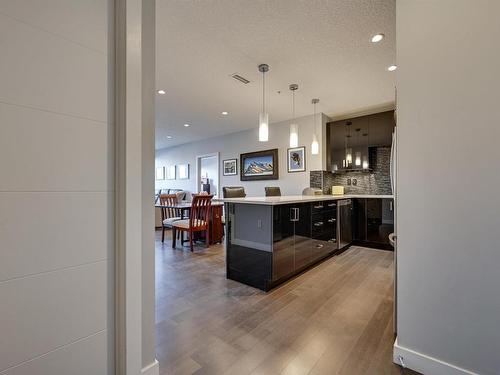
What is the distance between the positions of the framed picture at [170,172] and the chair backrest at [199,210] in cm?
448

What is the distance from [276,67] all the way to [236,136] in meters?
3.32

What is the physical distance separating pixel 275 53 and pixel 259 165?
3191mm

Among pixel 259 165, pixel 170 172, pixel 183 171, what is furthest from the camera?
pixel 170 172

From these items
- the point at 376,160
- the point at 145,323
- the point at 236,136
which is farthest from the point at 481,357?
the point at 236,136

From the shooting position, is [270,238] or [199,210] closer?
[270,238]

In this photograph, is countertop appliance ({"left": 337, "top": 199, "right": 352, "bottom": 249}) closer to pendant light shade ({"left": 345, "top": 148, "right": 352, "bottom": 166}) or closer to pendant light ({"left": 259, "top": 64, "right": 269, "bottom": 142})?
pendant light shade ({"left": 345, "top": 148, "right": 352, "bottom": 166})

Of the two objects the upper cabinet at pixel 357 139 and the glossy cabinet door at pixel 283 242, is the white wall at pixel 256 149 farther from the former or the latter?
the glossy cabinet door at pixel 283 242

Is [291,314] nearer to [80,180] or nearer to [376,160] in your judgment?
[80,180]

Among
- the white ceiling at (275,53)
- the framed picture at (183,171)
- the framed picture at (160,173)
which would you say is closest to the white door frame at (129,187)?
the white ceiling at (275,53)

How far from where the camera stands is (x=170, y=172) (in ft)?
26.5

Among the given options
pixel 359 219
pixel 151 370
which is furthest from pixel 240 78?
pixel 359 219

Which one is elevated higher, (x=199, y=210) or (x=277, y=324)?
(x=199, y=210)

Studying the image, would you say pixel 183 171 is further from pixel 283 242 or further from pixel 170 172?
pixel 283 242

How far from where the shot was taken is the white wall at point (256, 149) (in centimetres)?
476
